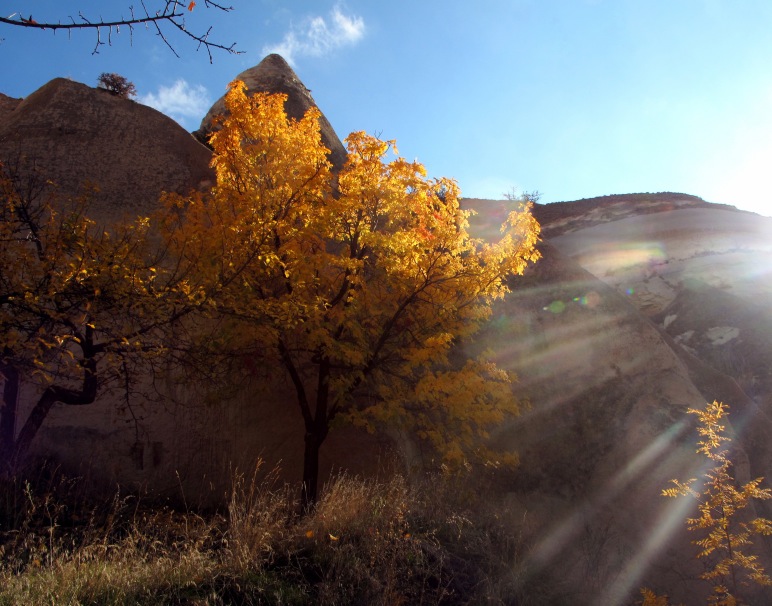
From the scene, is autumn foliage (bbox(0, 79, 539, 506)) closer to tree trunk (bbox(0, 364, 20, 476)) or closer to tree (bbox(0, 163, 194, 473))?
tree trunk (bbox(0, 364, 20, 476))

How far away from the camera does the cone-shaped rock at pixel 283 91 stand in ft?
58.4

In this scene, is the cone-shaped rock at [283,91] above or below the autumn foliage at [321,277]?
above

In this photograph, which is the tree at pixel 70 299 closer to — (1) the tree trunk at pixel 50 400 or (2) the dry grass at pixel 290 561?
(1) the tree trunk at pixel 50 400

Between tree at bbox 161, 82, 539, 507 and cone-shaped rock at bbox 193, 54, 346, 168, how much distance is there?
874 centimetres

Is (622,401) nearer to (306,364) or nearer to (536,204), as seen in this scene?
(306,364)

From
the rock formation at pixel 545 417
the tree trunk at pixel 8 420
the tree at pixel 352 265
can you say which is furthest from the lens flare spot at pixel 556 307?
the tree trunk at pixel 8 420

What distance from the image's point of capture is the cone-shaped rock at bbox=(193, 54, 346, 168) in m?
17.8

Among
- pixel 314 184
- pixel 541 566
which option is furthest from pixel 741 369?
pixel 314 184

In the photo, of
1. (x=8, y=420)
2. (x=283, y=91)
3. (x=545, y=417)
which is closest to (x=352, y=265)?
(x=8, y=420)

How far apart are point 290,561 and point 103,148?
37.0ft

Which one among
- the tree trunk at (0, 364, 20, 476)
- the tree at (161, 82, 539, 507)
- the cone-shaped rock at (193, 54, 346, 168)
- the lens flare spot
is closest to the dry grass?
the tree trunk at (0, 364, 20, 476)

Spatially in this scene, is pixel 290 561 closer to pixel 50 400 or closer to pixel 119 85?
pixel 50 400

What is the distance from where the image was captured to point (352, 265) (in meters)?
8.02

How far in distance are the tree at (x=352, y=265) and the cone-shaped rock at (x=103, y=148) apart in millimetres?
4673
